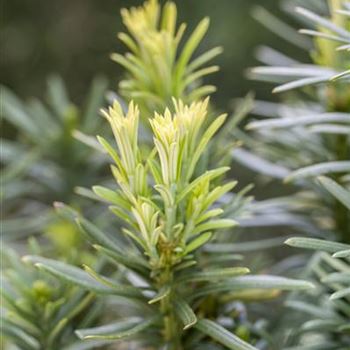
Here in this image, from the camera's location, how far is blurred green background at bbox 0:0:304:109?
1295 millimetres

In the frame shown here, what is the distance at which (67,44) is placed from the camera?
1.37 m

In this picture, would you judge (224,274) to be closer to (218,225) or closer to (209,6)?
(218,225)

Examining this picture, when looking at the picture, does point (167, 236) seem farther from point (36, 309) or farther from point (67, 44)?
point (67, 44)

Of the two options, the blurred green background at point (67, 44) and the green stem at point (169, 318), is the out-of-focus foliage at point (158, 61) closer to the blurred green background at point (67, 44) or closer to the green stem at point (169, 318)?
the green stem at point (169, 318)

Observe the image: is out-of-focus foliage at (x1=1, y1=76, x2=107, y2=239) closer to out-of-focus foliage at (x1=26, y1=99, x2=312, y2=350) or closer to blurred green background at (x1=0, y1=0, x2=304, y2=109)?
out-of-focus foliage at (x1=26, y1=99, x2=312, y2=350)

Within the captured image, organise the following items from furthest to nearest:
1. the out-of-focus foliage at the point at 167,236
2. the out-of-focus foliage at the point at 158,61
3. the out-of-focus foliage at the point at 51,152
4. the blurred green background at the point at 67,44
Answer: the blurred green background at the point at 67,44 → the out-of-focus foliage at the point at 51,152 → the out-of-focus foliage at the point at 158,61 → the out-of-focus foliage at the point at 167,236

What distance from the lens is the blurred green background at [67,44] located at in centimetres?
129

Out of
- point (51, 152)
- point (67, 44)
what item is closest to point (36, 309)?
point (51, 152)

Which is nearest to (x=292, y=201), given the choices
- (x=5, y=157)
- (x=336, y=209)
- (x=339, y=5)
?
(x=336, y=209)

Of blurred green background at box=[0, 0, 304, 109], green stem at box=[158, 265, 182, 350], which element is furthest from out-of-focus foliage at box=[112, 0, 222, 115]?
blurred green background at box=[0, 0, 304, 109]

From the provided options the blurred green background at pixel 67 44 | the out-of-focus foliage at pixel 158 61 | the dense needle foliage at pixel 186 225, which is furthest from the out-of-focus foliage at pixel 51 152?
the blurred green background at pixel 67 44

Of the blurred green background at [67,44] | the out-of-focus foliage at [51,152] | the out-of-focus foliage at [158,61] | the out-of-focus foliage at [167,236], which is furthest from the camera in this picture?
the blurred green background at [67,44]

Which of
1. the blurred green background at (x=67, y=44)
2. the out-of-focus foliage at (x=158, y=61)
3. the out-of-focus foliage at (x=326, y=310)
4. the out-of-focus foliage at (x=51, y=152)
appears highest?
the blurred green background at (x=67, y=44)

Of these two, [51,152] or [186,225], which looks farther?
[51,152]
